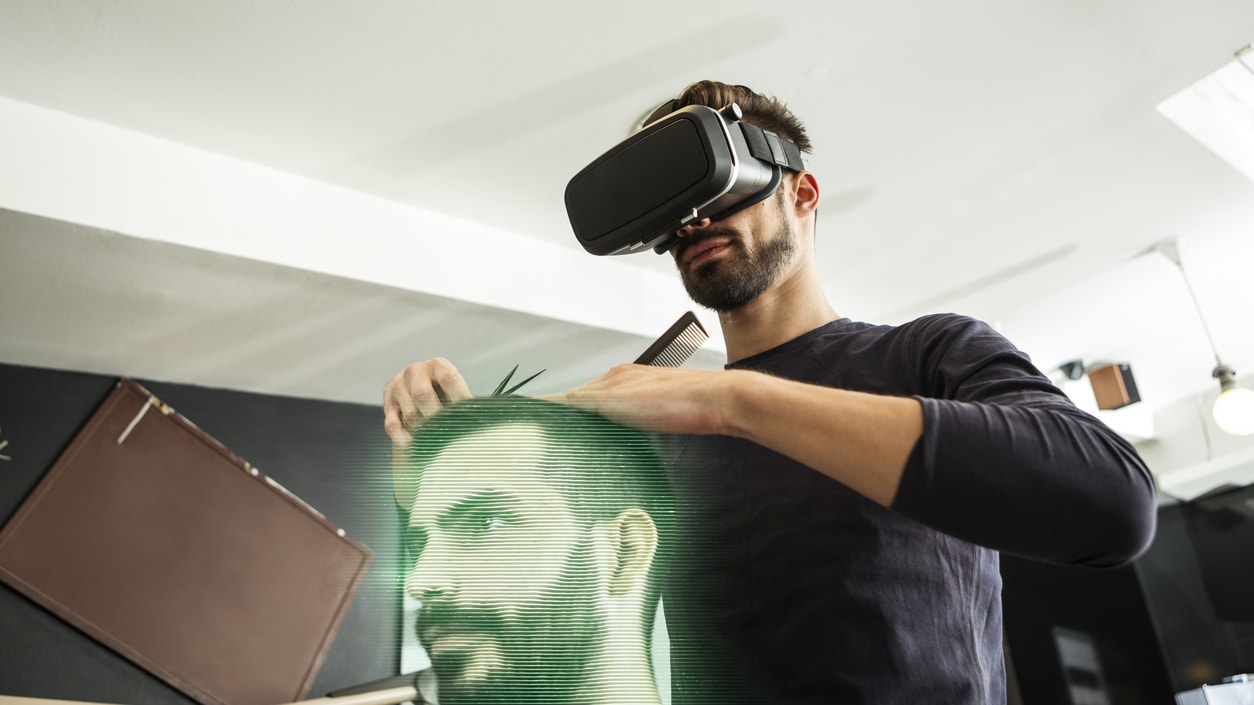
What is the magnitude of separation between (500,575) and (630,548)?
11 cm

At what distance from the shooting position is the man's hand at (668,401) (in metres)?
0.62

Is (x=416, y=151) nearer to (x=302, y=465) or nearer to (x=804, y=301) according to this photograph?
(x=302, y=465)

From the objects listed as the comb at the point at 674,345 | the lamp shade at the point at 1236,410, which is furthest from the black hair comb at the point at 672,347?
the lamp shade at the point at 1236,410

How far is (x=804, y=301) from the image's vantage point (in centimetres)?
101

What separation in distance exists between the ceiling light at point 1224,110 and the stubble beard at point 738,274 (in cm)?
240

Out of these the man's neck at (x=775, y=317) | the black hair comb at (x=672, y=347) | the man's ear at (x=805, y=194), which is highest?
the man's ear at (x=805, y=194)

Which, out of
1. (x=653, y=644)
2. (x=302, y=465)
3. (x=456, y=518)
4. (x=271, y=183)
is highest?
(x=271, y=183)

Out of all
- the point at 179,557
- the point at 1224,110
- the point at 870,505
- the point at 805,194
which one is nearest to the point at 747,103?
the point at 805,194


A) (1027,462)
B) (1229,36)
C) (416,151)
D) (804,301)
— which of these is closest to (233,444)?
(416,151)

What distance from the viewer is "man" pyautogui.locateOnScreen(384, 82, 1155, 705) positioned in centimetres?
60

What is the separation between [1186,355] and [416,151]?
4379 millimetres

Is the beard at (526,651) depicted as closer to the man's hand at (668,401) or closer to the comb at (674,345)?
the man's hand at (668,401)

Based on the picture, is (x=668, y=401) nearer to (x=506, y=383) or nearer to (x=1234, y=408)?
(x=506, y=383)

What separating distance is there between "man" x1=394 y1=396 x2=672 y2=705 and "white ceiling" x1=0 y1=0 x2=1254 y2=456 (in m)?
1.80
